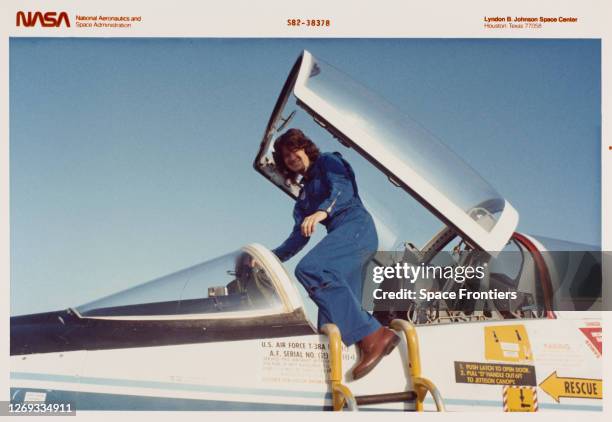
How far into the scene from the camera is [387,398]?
2.81m

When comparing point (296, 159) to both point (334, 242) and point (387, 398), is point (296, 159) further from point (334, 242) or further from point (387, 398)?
point (387, 398)

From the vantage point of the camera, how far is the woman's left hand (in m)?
2.96

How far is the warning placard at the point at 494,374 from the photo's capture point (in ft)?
9.48

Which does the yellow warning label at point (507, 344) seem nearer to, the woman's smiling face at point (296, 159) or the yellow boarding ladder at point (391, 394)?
the yellow boarding ladder at point (391, 394)

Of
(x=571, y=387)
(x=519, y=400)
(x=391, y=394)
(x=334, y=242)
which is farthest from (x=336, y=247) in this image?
(x=571, y=387)

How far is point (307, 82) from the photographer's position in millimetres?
2990

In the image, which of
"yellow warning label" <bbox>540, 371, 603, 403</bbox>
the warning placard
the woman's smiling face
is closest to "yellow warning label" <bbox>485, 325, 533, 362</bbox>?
the warning placard

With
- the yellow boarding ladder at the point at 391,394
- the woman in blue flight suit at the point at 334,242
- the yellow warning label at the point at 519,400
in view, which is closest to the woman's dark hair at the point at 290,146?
the woman in blue flight suit at the point at 334,242

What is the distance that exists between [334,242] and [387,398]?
0.73 metres

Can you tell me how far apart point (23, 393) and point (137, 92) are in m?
1.47

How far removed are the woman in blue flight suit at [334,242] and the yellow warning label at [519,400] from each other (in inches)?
23.0

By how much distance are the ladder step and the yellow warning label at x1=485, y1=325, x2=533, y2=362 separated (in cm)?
40

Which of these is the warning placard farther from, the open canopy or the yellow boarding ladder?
the open canopy
